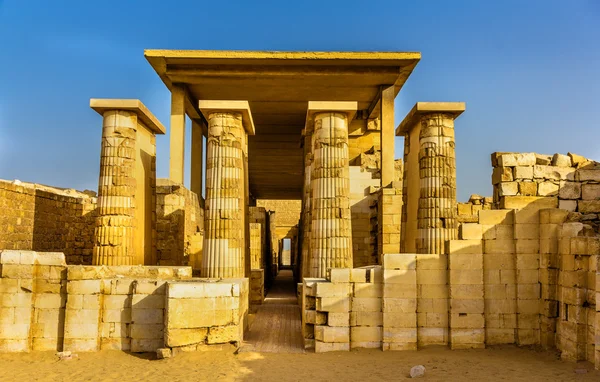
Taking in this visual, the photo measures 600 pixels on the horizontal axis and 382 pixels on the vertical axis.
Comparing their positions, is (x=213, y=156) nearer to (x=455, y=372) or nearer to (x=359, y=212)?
(x=359, y=212)

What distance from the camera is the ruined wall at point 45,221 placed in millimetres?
13531

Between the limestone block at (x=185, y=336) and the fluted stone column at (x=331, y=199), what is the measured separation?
419cm

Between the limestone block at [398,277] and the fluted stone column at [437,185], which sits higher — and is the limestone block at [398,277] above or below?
below

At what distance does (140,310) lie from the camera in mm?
9391

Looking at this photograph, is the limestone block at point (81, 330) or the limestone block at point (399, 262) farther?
the limestone block at point (399, 262)

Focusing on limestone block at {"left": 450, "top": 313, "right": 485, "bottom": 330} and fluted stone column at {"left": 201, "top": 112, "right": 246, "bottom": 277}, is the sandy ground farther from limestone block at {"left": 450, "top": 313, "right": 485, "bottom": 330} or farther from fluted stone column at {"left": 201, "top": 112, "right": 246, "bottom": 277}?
fluted stone column at {"left": 201, "top": 112, "right": 246, "bottom": 277}

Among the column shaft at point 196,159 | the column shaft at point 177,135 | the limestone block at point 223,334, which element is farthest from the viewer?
the column shaft at point 196,159

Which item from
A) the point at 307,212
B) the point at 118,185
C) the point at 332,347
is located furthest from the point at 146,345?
the point at 307,212

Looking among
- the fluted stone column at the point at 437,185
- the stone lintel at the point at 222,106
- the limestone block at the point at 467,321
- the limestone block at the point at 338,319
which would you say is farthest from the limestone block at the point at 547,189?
the stone lintel at the point at 222,106

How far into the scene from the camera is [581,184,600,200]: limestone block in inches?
402

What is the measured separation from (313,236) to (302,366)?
15.5 feet

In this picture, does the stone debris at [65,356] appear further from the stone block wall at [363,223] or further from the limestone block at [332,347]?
the stone block wall at [363,223]

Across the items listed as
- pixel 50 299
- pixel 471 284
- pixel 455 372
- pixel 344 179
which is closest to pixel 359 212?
pixel 344 179

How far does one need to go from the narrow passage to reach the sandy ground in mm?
539
